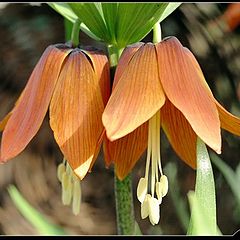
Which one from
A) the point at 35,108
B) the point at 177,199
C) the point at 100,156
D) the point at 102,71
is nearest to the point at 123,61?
the point at 102,71

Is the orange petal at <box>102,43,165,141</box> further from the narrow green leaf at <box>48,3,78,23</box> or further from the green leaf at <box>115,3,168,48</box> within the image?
the narrow green leaf at <box>48,3,78,23</box>

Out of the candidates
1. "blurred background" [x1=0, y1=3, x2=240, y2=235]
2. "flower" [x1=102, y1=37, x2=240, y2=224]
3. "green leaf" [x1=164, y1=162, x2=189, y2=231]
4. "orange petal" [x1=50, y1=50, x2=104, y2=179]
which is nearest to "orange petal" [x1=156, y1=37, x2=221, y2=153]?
"flower" [x1=102, y1=37, x2=240, y2=224]

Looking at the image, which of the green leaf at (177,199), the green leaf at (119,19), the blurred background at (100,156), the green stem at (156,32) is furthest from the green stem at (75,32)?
the blurred background at (100,156)

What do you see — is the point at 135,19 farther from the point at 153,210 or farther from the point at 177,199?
the point at 177,199

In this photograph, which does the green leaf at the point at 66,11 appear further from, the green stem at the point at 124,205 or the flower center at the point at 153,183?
the flower center at the point at 153,183

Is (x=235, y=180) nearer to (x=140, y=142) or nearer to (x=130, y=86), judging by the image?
(x=140, y=142)

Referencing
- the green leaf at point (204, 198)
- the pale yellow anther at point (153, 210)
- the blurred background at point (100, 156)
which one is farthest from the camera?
the blurred background at point (100, 156)

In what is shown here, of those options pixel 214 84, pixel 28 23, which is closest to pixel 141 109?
pixel 214 84
